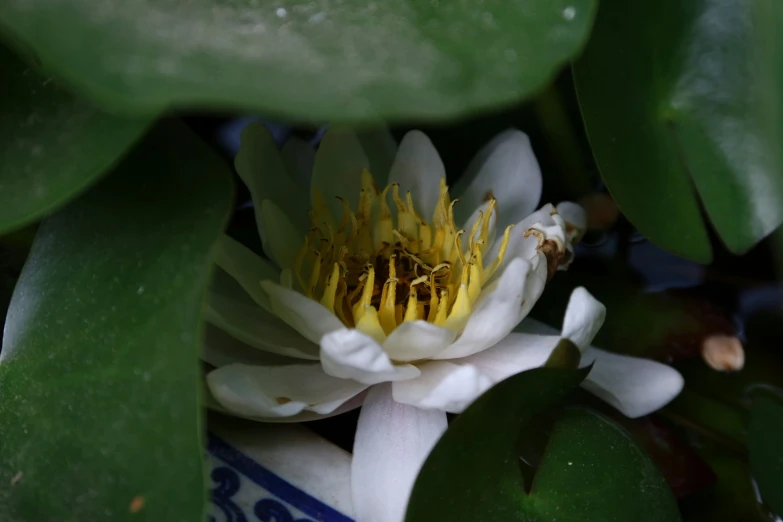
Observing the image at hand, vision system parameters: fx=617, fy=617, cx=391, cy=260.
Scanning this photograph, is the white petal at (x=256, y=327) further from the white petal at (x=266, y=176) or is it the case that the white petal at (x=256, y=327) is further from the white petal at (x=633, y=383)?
the white petal at (x=633, y=383)

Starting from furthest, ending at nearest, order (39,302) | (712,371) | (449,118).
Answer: (712,371) → (39,302) → (449,118)

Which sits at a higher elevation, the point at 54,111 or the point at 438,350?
the point at 54,111

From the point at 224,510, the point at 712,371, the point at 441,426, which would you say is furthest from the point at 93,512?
the point at 712,371

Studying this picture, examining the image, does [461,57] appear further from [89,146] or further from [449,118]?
[89,146]

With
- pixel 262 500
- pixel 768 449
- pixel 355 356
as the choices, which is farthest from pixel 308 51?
pixel 768 449

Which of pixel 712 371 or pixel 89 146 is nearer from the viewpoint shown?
pixel 89 146

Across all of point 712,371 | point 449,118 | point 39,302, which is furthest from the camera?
point 712,371

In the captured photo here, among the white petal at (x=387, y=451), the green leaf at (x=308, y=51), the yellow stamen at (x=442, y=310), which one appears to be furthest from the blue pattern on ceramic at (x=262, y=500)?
the green leaf at (x=308, y=51)
